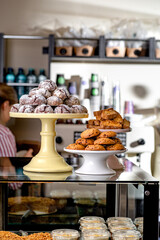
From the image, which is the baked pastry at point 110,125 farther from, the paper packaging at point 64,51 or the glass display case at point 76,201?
the paper packaging at point 64,51

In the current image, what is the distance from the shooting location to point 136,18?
12.9ft

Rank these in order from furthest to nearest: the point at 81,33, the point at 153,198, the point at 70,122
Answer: the point at 81,33 → the point at 70,122 → the point at 153,198

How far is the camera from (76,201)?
1.72 m

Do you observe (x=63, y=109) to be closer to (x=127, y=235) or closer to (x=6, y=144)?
(x=127, y=235)

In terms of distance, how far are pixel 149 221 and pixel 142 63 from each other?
286cm

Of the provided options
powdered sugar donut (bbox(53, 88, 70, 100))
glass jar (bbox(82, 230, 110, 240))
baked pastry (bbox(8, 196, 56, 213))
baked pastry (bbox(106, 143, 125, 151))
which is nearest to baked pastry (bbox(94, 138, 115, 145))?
baked pastry (bbox(106, 143, 125, 151))

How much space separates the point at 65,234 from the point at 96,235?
111 mm

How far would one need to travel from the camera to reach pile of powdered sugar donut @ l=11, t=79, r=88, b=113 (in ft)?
4.61

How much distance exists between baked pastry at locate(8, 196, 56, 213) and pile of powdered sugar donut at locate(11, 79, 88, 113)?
46cm

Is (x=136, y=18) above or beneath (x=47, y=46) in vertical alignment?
above

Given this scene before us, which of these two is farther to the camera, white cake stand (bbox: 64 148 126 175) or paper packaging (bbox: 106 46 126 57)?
paper packaging (bbox: 106 46 126 57)

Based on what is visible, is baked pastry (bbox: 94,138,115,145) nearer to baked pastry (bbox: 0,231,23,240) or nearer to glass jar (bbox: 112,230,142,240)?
glass jar (bbox: 112,230,142,240)

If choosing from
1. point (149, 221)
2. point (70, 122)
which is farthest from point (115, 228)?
point (70, 122)

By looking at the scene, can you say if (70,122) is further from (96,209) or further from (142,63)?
(96,209)
